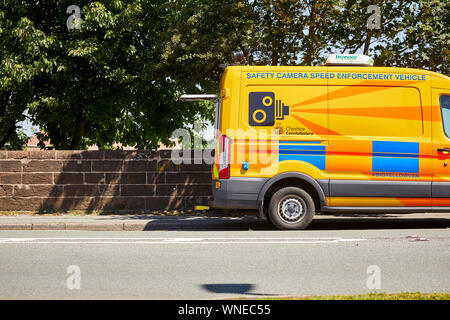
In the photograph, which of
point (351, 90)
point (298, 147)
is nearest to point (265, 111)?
point (298, 147)

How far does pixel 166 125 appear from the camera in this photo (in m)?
20.2

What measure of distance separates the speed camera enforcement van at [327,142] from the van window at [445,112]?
15 centimetres

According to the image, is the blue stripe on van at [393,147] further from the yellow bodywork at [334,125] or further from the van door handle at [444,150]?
the van door handle at [444,150]

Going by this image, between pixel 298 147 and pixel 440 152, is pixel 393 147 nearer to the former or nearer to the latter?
pixel 440 152

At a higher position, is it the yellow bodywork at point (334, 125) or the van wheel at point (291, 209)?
the yellow bodywork at point (334, 125)

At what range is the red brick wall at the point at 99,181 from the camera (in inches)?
480

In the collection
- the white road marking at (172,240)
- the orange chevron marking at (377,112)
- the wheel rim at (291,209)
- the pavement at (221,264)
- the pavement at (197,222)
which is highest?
the orange chevron marking at (377,112)

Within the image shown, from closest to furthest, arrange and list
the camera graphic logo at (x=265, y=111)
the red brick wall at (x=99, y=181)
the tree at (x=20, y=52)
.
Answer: the camera graphic logo at (x=265, y=111) < the red brick wall at (x=99, y=181) < the tree at (x=20, y=52)

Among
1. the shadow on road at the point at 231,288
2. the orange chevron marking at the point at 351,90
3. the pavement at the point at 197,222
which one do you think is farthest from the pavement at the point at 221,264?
the orange chevron marking at the point at 351,90

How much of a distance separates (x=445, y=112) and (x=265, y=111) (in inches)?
121

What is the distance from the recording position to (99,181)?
1230cm

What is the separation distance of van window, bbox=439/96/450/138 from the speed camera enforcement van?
0.49 feet

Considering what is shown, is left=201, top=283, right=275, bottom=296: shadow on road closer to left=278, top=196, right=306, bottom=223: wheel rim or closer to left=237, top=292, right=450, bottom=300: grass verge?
left=237, top=292, right=450, bottom=300: grass verge
